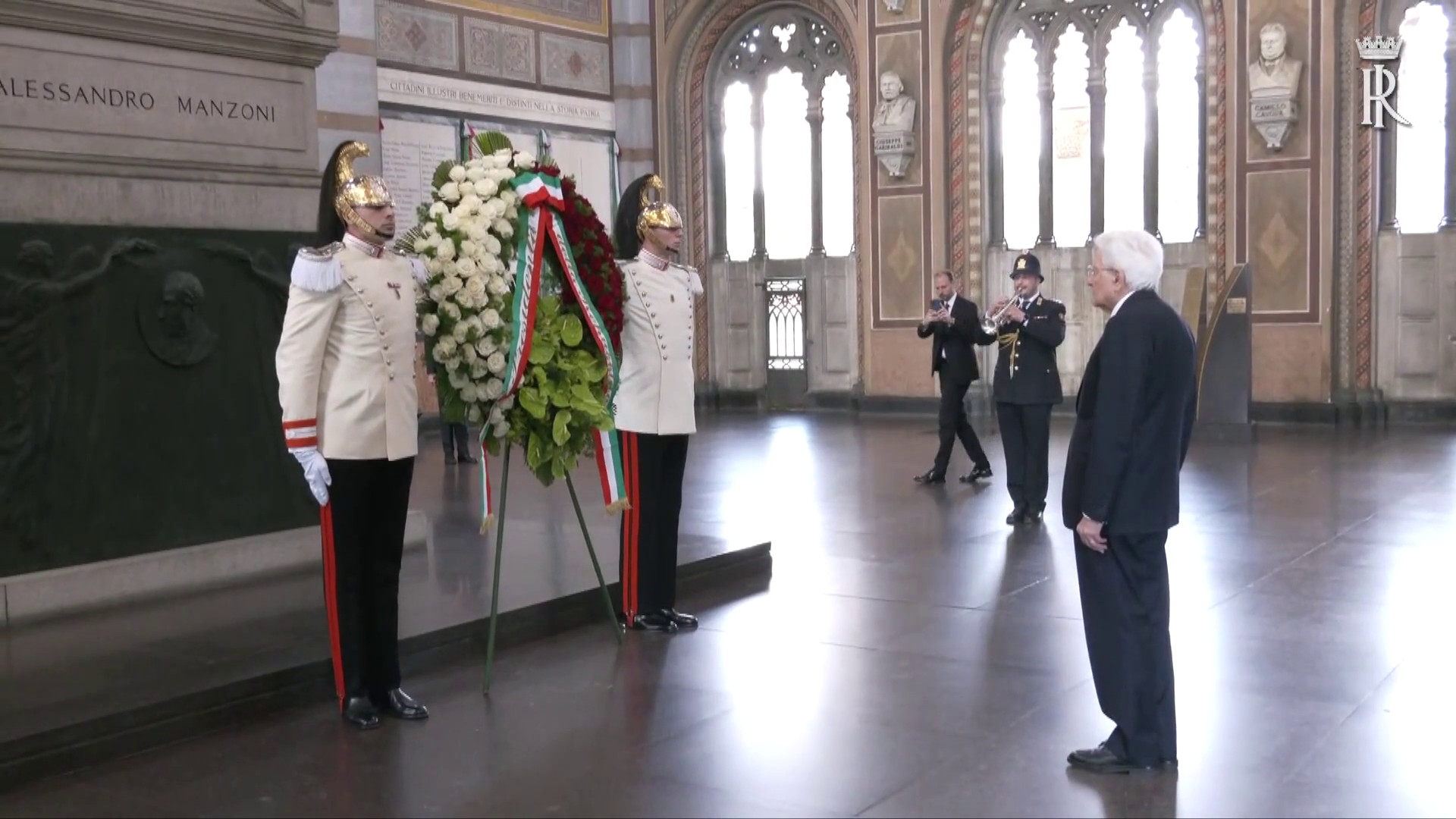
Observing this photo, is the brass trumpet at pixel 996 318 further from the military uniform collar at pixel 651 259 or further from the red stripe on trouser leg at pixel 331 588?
the red stripe on trouser leg at pixel 331 588

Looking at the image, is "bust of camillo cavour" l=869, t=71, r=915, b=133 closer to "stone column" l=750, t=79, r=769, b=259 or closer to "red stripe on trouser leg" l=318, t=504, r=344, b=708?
"stone column" l=750, t=79, r=769, b=259

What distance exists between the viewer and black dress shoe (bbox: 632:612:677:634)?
20.0 feet

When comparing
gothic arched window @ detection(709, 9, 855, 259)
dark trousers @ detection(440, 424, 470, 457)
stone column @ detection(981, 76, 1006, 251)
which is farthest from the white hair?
gothic arched window @ detection(709, 9, 855, 259)

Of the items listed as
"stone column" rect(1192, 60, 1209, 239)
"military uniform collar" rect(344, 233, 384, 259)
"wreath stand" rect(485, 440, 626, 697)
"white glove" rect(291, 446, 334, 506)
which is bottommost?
"wreath stand" rect(485, 440, 626, 697)

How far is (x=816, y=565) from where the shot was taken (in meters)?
7.42

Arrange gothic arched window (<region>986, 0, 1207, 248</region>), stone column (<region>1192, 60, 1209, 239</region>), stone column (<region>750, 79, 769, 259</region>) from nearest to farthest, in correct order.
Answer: stone column (<region>1192, 60, 1209, 239</region>), gothic arched window (<region>986, 0, 1207, 248</region>), stone column (<region>750, 79, 769, 259</region>)

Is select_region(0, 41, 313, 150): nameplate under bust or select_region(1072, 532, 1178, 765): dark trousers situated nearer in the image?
select_region(1072, 532, 1178, 765): dark trousers

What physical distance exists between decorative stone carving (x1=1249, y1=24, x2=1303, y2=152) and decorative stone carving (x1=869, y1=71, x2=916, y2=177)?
3.86 m

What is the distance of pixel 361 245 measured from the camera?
470 cm

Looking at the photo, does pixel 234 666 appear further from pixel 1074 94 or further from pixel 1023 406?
pixel 1074 94

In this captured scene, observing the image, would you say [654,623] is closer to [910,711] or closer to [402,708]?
[402,708]

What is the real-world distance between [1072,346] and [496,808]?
44.8 ft

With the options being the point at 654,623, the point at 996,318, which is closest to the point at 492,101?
the point at 996,318

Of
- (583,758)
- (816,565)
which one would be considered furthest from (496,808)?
(816,565)
